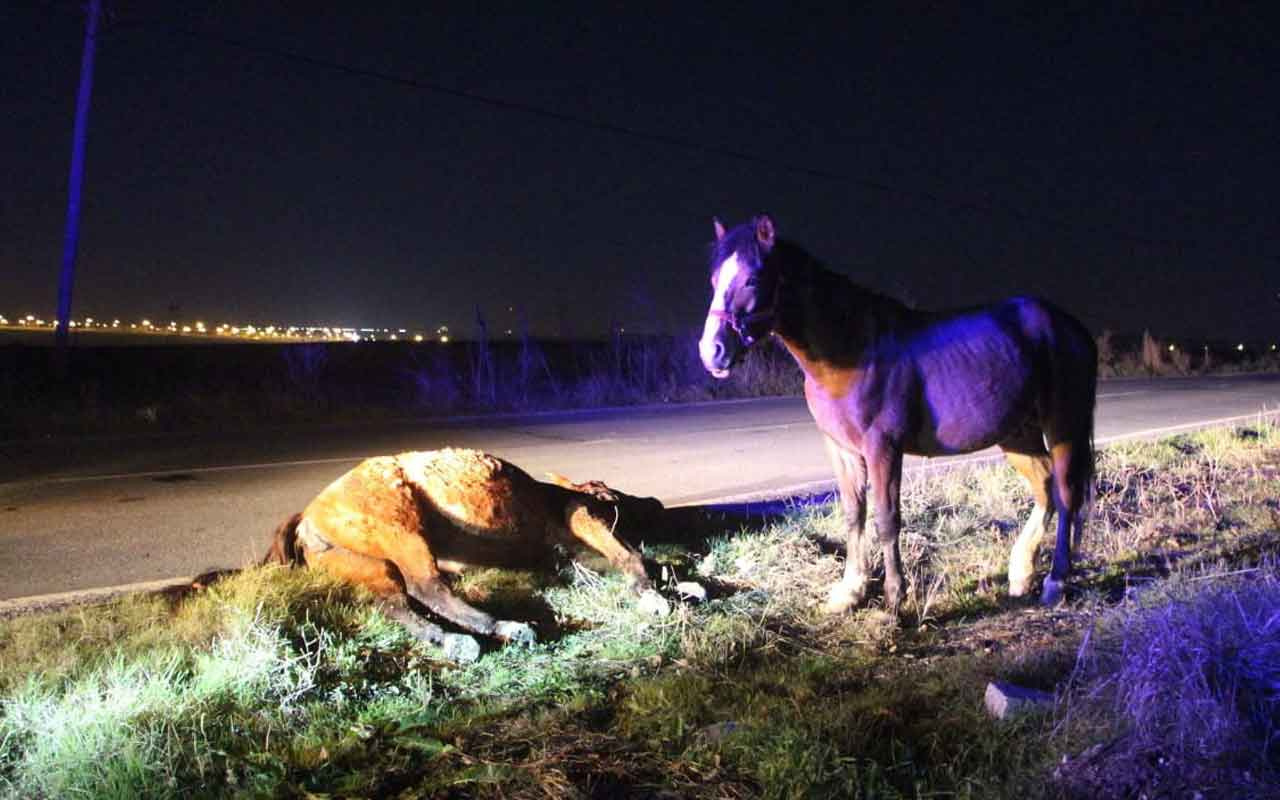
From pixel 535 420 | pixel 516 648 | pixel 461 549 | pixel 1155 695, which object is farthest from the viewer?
pixel 535 420

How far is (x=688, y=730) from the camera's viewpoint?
10.6 ft

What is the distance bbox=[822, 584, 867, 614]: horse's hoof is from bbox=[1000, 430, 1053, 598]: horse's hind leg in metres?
1.11

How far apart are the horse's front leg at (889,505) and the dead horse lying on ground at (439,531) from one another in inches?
50.7

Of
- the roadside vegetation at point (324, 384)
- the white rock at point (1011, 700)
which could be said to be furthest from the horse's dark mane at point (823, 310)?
the roadside vegetation at point (324, 384)

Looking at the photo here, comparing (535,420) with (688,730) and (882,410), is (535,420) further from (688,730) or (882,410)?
(688,730)

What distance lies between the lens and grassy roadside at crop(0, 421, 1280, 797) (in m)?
2.83

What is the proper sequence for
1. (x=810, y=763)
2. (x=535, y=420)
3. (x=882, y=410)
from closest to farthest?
(x=810, y=763), (x=882, y=410), (x=535, y=420)

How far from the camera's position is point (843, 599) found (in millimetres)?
4711

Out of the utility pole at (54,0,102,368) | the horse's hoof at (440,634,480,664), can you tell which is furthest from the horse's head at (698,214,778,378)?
the utility pole at (54,0,102,368)

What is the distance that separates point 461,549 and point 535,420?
10728mm

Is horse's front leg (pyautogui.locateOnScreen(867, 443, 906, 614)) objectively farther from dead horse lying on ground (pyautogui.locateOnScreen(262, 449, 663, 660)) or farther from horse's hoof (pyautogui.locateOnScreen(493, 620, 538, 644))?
horse's hoof (pyautogui.locateOnScreen(493, 620, 538, 644))

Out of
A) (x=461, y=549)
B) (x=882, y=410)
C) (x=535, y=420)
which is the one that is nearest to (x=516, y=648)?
(x=461, y=549)

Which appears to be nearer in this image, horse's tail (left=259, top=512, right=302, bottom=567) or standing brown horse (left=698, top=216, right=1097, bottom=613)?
standing brown horse (left=698, top=216, right=1097, bottom=613)

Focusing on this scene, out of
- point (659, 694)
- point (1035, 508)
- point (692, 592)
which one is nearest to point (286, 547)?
point (692, 592)
